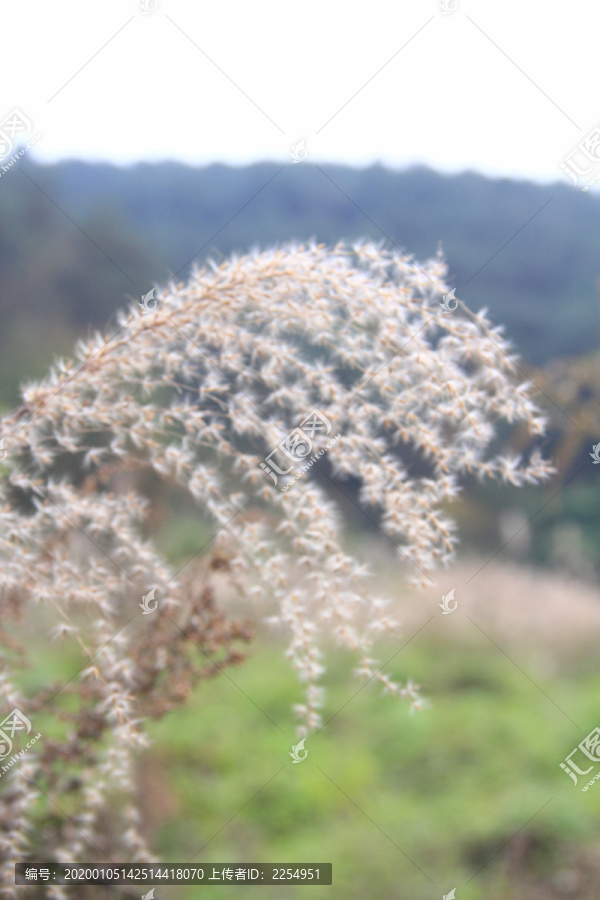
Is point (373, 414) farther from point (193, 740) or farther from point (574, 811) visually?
point (193, 740)

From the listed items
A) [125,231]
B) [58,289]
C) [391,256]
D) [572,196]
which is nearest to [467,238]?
[572,196]

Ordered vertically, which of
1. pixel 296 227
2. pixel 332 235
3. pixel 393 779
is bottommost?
pixel 393 779

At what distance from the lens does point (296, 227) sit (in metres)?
15.0

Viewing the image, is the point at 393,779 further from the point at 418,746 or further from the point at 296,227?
the point at 296,227

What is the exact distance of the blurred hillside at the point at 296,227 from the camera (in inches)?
522

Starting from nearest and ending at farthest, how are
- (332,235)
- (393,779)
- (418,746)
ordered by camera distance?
(393,779) < (418,746) < (332,235)

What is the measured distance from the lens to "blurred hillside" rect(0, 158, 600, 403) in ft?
43.5

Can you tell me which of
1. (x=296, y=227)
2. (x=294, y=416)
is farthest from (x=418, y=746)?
(x=296, y=227)

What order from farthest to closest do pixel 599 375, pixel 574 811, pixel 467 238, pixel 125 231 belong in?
1. pixel 467 238
2. pixel 125 231
3. pixel 599 375
4. pixel 574 811

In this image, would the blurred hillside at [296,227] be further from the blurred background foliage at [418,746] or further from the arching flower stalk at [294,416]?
the arching flower stalk at [294,416]

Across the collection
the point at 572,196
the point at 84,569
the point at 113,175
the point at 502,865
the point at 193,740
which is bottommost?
the point at 502,865

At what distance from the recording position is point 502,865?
9.52 feet

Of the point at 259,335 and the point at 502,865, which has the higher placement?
the point at 259,335

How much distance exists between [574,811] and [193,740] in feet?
7.01
